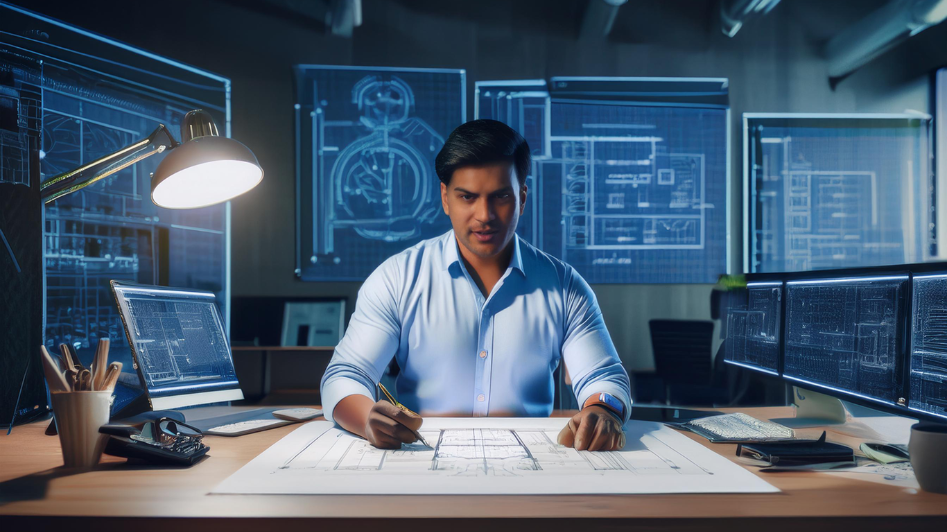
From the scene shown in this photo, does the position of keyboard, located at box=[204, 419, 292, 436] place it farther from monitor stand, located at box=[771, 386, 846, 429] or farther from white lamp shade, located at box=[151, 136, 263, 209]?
monitor stand, located at box=[771, 386, 846, 429]

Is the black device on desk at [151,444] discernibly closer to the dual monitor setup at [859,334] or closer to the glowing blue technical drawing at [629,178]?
the dual monitor setup at [859,334]

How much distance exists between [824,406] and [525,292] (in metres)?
0.77

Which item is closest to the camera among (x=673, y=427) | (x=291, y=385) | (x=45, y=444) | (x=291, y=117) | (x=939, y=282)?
(x=939, y=282)

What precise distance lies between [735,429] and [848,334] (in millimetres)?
311

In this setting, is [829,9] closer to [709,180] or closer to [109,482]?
Answer: [709,180]

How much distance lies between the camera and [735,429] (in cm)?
115

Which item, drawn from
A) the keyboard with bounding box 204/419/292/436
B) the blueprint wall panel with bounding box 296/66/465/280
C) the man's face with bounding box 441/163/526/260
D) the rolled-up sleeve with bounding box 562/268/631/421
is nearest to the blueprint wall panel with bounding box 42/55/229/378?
the blueprint wall panel with bounding box 296/66/465/280

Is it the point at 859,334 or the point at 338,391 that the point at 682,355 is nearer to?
the point at 859,334

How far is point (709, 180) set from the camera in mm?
3033

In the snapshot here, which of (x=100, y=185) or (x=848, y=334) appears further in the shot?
(x=100, y=185)

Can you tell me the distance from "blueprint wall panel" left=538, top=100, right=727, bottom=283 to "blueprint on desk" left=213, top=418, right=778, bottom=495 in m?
2.01

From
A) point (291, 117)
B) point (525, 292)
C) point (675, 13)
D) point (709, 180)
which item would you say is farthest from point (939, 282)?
point (291, 117)

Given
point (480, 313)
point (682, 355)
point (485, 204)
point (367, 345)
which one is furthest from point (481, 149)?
point (682, 355)

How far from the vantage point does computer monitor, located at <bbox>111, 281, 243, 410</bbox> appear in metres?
1.12
